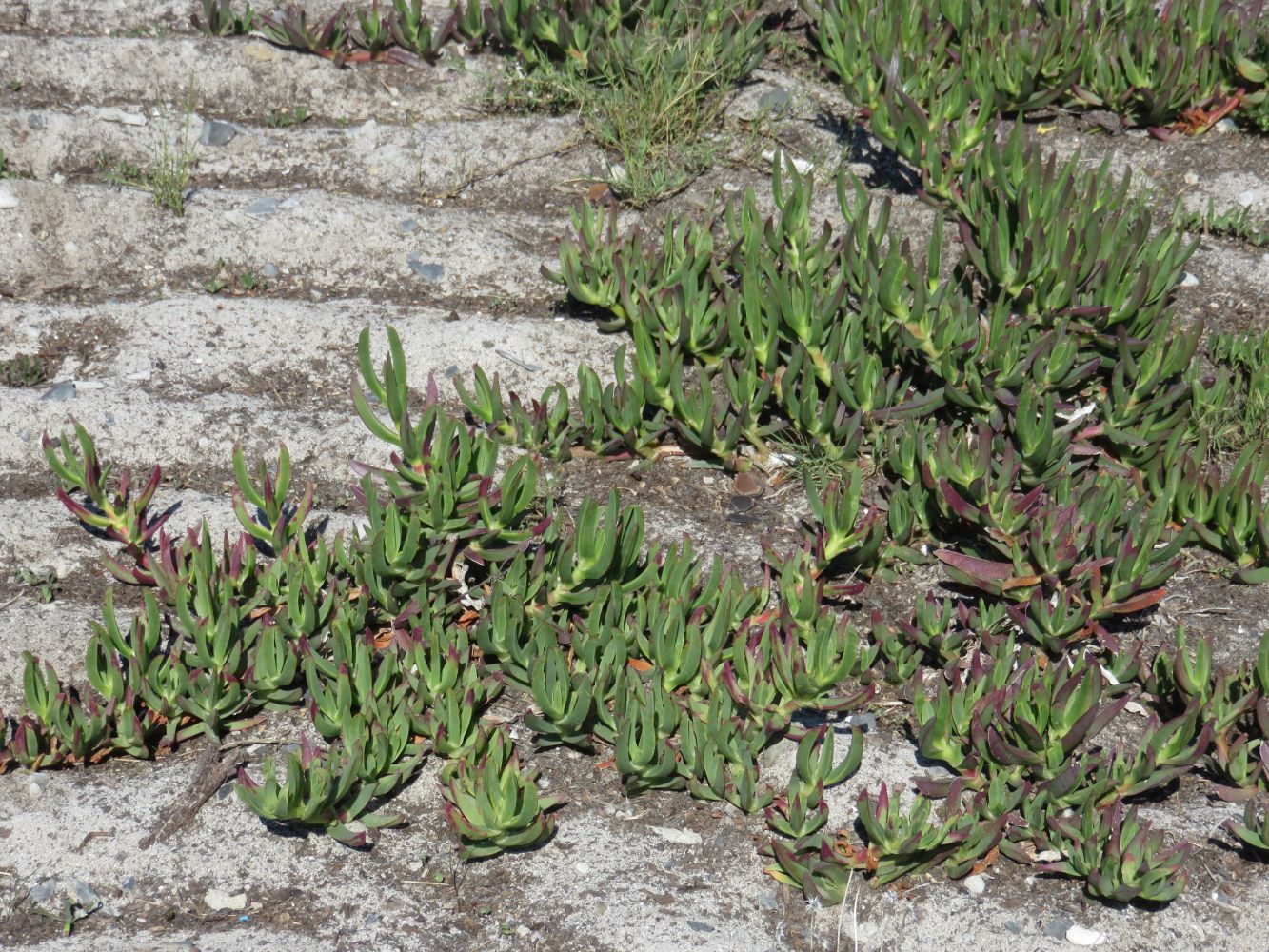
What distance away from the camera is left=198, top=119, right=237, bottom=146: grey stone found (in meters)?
5.38

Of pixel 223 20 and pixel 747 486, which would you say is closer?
pixel 747 486

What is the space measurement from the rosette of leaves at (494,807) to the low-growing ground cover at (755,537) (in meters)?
0.01

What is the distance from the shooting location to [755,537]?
4.13m

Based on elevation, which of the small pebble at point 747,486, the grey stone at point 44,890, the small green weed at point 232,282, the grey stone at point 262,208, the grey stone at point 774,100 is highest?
the grey stone at point 774,100

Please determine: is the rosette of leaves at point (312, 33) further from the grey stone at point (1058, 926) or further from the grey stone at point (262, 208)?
the grey stone at point (1058, 926)

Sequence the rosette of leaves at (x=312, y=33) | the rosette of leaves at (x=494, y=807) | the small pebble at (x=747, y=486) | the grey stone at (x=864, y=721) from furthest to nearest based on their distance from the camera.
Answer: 1. the rosette of leaves at (x=312, y=33)
2. the small pebble at (x=747, y=486)
3. the grey stone at (x=864, y=721)
4. the rosette of leaves at (x=494, y=807)

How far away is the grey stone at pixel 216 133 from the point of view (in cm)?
538

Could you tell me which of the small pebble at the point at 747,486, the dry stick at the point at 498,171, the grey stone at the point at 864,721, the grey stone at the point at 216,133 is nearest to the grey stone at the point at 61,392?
the grey stone at the point at 216,133

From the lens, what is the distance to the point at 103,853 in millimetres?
3146

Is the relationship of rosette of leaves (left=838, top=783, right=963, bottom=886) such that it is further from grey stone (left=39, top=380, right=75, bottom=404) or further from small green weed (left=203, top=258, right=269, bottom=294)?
small green weed (left=203, top=258, right=269, bottom=294)

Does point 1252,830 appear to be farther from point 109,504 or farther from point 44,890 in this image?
point 109,504

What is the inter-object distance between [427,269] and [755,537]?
1787 mm

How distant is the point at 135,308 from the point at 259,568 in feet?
4.61

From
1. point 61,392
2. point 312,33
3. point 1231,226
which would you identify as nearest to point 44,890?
point 61,392
